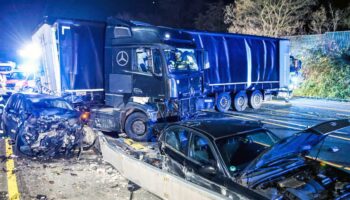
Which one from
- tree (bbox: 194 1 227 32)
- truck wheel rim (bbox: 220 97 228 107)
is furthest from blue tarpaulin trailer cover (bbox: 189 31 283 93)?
tree (bbox: 194 1 227 32)

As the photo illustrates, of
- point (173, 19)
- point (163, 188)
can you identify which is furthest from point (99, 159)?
point (173, 19)

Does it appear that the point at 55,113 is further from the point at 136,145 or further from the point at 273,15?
the point at 273,15

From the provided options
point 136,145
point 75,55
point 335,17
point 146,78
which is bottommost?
point 136,145

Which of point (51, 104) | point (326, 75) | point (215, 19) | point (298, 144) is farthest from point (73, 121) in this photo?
point (215, 19)

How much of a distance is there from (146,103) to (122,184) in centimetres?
380

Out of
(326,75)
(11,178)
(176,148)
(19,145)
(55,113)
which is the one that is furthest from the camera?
(326,75)

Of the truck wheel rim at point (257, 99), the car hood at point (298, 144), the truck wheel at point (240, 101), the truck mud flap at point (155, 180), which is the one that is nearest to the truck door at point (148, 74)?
the truck mud flap at point (155, 180)

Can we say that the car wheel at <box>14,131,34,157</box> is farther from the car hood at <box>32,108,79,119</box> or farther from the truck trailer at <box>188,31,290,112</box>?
the truck trailer at <box>188,31,290,112</box>

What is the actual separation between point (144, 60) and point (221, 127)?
196 inches

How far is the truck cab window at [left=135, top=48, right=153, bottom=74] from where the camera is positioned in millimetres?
9789

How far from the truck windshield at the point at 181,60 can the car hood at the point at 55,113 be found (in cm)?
299

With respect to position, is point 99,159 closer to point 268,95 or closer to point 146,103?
point 146,103

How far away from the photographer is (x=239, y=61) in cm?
1459

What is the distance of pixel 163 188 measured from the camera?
213 inches
